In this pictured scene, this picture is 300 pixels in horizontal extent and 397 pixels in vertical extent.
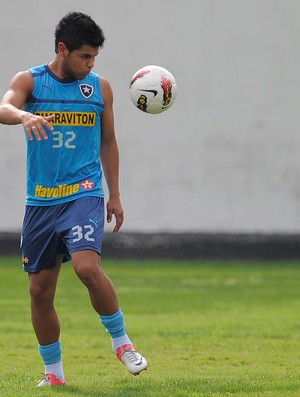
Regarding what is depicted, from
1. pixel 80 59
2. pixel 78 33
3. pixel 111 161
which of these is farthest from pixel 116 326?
pixel 78 33

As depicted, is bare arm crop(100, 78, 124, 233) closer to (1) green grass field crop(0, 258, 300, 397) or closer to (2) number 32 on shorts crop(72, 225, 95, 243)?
(2) number 32 on shorts crop(72, 225, 95, 243)

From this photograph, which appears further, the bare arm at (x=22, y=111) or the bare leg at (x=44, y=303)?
the bare leg at (x=44, y=303)

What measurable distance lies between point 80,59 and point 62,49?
0.13 meters

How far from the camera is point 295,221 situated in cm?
2080

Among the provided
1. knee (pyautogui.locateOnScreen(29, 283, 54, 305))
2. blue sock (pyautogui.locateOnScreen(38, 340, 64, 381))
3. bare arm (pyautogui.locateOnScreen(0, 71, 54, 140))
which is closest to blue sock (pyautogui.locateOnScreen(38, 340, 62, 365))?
blue sock (pyautogui.locateOnScreen(38, 340, 64, 381))

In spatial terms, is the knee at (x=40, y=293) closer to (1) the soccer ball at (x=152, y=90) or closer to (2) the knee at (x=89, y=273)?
(2) the knee at (x=89, y=273)

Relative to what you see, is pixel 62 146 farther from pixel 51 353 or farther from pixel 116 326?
pixel 51 353

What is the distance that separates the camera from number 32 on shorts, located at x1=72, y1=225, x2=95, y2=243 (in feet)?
22.3

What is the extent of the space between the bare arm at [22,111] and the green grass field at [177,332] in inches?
60.2

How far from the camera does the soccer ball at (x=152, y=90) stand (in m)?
7.59

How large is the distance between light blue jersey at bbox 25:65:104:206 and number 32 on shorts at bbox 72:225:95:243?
0.23 metres

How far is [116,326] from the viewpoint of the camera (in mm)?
6957

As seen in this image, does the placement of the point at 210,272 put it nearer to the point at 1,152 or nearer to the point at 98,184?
the point at 1,152

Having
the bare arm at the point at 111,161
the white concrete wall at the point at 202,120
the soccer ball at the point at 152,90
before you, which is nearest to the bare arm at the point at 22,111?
the bare arm at the point at 111,161
